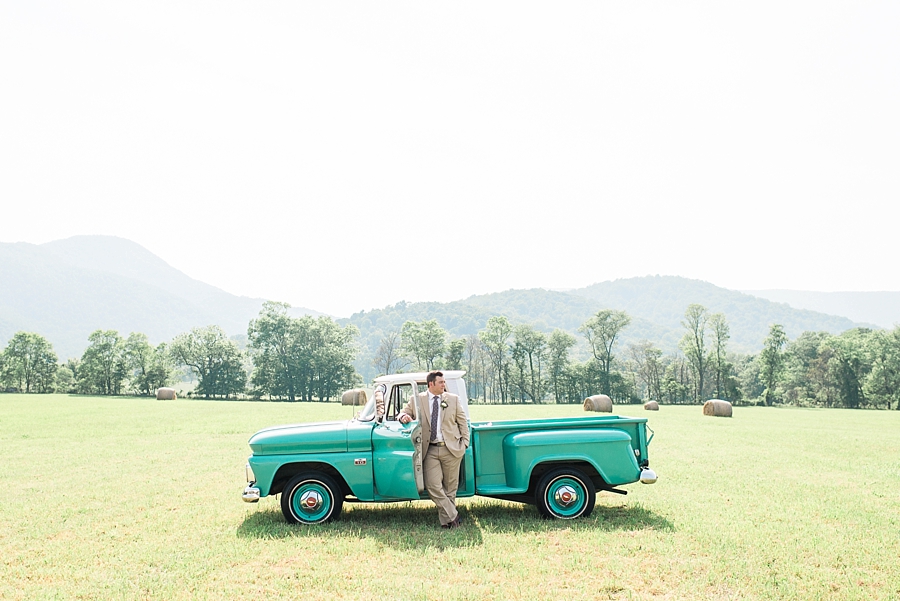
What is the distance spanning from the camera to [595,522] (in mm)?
8508

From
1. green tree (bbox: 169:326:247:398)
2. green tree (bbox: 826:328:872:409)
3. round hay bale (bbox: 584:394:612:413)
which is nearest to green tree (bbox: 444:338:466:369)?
green tree (bbox: 169:326:247:398)

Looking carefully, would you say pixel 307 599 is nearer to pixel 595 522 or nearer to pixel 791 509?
pixel 595 522

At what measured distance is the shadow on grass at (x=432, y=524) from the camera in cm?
787

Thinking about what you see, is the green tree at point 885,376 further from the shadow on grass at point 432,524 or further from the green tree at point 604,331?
the shadow on grass at point 432,524

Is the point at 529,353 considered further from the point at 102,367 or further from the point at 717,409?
the point at 102,367

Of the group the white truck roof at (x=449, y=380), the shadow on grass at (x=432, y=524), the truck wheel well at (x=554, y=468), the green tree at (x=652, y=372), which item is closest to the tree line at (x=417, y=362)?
the green tree at (x=652, y=372)

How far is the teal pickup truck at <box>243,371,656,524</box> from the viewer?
8.38m

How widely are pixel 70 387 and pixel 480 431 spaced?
92.0 m

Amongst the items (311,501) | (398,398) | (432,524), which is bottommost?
(432,524)

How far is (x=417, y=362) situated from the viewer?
8300cm

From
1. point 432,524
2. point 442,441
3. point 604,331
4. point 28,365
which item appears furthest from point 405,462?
point 28,365

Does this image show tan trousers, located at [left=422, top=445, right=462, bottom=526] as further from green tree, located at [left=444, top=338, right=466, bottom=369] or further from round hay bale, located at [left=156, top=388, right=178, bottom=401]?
green tree, located at [left=444, top=338, right=466, bottom=369]

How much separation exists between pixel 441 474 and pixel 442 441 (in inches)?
19.4

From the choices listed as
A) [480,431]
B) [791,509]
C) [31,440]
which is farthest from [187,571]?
[31,440]
